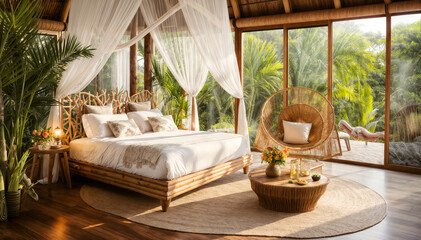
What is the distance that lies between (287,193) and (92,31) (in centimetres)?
302

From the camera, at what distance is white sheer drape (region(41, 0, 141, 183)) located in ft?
14.0

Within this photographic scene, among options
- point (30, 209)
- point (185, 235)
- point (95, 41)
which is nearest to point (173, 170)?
point (185, 235)

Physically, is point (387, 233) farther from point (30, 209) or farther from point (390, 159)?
point (30, 209)

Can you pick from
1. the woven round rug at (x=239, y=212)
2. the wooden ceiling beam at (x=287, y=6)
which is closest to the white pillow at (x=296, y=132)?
the woven round rug at (x=239, y=212)

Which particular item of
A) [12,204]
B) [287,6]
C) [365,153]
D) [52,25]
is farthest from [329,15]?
[12,204]

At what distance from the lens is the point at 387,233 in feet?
10.0

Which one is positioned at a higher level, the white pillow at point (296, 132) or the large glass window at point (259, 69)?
the large glass window at point (259, 69)

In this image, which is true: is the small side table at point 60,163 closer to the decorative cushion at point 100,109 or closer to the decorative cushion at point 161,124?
the decorative cushion at point 100,109

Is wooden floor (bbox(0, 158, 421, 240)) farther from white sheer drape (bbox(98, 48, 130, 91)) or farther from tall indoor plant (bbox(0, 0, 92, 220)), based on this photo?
white sheer drape (bbox(98, 48, 130, 91))

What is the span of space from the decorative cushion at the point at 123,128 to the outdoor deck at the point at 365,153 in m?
3.59

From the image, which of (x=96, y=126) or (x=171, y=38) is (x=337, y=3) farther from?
(x=96, y=126)

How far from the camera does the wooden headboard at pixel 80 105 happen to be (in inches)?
189

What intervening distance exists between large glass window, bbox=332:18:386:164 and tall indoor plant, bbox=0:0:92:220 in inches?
164

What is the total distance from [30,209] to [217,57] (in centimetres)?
313
